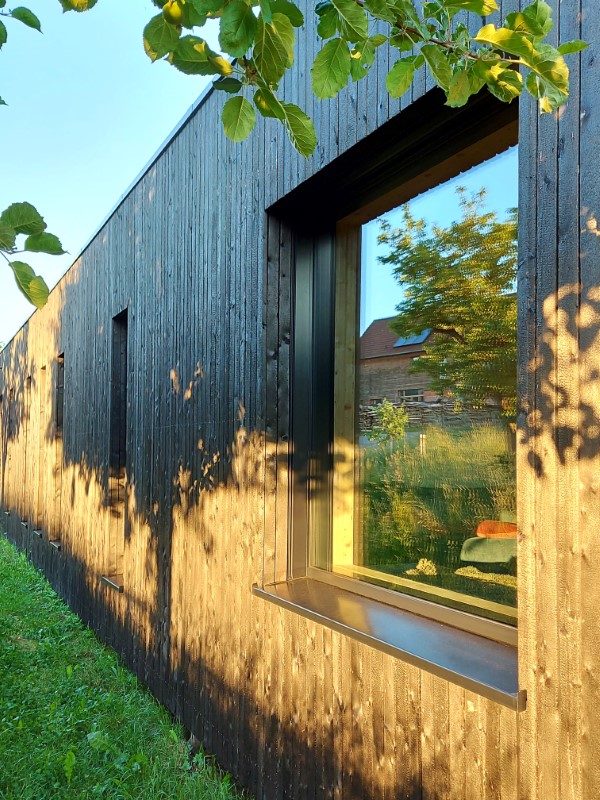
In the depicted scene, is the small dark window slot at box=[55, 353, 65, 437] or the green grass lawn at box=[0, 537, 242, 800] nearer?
the green grass lawn at box=[0, 537, 242, 800]

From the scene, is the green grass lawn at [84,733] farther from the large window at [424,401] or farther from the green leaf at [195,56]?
the green leaf at [195,56]

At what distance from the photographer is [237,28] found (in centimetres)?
95

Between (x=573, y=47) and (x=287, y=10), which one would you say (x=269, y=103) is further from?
(x=573, y=47)

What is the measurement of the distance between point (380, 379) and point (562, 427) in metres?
1.26

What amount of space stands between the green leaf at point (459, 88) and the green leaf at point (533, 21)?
0.13 metres

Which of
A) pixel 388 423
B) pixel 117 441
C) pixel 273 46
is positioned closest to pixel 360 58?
pixel 273 46

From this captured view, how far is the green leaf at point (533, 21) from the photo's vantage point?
0.95 m

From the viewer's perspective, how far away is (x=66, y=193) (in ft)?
72.1

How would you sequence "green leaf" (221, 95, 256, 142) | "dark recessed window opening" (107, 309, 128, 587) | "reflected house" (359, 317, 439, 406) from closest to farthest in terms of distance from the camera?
1. "green leaf" (221, 95, 256, 142)
2. "reflected house" (359, 317, 439, 406)
3. "dark recessed window opening" (107, 309, 128, 587)

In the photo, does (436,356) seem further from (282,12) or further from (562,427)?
(282,12)

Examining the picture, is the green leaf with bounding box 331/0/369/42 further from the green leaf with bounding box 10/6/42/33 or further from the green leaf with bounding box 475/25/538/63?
the green leaf with bounding box 10/6/42/33

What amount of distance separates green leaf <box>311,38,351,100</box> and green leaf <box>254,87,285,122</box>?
65 mm

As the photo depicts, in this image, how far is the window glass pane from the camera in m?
2.28

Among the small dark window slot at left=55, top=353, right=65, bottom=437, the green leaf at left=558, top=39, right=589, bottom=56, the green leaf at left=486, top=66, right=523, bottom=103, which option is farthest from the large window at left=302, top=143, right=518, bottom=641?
the small dark window slot at left=55, top=353, right=65, bottom=437
